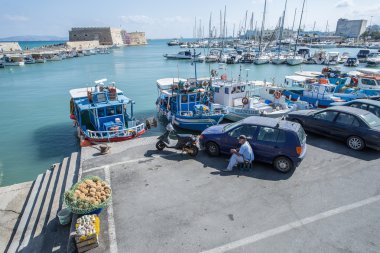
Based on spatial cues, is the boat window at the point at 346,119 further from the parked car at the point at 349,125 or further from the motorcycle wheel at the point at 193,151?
the motorcycle wheel at the point at 193,151

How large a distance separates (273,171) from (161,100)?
16.0 metres

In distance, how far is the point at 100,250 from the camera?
5891 millimetres

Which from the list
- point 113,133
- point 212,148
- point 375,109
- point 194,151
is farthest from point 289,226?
point 113,133

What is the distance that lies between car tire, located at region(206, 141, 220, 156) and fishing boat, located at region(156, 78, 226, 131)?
760 cm

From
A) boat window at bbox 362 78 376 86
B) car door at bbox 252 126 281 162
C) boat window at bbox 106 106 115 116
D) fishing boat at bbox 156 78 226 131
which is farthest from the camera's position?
boat window at bbox 362 78 376 86

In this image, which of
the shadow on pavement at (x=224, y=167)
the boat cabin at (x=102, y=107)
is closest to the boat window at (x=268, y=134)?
the shadow on pavement at (x=224, y=167)

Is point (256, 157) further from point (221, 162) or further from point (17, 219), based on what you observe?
point (17, 219)

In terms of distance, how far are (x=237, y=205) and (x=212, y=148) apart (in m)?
3.38

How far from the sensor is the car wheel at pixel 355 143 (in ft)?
34.9

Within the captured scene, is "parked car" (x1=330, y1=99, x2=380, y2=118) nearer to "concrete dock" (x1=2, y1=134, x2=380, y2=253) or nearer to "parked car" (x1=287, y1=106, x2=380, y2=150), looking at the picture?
"parked car" (x1=287, y1=106, x2=380, y2=150)

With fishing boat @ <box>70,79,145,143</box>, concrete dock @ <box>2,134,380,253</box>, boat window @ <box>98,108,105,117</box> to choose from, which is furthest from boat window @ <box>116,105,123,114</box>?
concrete dock @ <box>2,134,380,253</box>

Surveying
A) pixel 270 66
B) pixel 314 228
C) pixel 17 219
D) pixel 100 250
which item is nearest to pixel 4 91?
pixel 17 219

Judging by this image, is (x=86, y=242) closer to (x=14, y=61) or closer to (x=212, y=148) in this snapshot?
(x=212, y=148)

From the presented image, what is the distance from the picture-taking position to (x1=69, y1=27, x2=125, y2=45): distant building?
162875 millimetres
